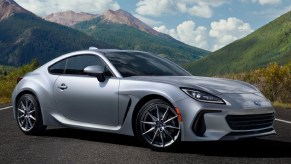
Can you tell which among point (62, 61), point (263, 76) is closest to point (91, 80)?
point (62, 61)

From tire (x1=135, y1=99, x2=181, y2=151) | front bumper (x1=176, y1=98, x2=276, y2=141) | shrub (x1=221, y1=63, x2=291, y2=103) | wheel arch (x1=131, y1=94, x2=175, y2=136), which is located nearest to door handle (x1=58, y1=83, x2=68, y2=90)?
wheel arch (x1=131, y1=94, x2=175, y2=136)

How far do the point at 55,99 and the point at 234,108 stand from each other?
9.73ft

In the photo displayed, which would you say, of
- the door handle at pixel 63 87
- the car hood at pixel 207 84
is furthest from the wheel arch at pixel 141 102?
the door handle at pixel 63 87

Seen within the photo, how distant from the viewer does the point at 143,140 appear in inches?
250

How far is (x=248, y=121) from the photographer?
19.8ft

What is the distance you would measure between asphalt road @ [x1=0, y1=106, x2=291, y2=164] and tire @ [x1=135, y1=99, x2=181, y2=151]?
0.41 ft

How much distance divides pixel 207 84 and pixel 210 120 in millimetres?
605

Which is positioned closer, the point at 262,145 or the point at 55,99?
the point at 262,145

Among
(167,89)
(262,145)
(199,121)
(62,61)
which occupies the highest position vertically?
(62,61)

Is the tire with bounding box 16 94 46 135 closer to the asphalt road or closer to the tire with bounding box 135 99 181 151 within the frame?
the asphalt road

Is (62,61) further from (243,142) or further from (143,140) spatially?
(243,142)

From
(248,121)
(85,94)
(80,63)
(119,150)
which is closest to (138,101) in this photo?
(119,150)

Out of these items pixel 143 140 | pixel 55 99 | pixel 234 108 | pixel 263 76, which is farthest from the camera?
pixel 263 76

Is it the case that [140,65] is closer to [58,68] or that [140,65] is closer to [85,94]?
[85,94]
